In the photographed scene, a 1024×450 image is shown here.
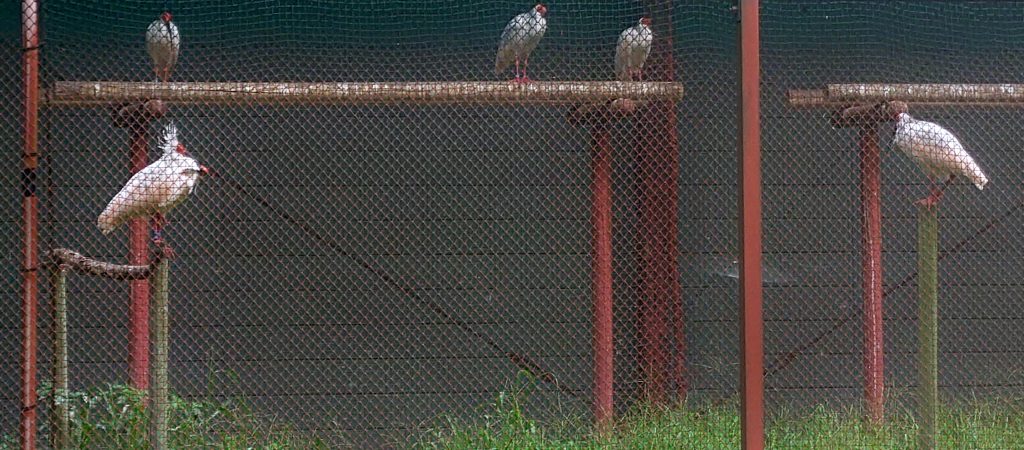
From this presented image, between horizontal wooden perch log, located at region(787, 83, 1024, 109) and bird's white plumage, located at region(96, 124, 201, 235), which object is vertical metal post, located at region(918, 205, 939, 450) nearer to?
horizontal wooden perch log, located at region(787, 83, 1024, 109)

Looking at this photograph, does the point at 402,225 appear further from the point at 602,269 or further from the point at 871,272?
the point at 871,272

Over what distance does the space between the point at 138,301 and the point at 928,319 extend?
3.22m

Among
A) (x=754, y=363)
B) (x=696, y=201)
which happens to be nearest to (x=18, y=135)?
(x=696, y=201)

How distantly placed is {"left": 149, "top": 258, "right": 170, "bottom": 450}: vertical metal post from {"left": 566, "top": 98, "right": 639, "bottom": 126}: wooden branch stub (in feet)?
6.20

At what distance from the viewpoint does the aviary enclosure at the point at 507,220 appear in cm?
542

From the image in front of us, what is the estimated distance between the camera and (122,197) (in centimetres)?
432

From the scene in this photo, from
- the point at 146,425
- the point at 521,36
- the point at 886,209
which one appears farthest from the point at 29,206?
the point at 886,209

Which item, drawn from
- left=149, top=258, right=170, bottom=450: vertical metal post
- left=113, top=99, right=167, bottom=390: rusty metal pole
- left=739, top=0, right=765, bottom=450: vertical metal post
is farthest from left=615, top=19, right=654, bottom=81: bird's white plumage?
left=149, top=258, right=170, bottom=450: vertical metal post

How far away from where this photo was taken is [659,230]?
17.9 feet

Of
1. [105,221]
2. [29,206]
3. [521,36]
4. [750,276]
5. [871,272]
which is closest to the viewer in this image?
[750,276]

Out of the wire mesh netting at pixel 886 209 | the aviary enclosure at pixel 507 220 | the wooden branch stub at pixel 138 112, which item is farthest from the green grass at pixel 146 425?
the wire mesh netting at pixel 886 209

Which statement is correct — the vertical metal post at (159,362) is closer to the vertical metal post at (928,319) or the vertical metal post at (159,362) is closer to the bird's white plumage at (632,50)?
the bird's white plumage at (632,50)

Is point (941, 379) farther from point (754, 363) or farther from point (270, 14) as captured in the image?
point (270, 14)

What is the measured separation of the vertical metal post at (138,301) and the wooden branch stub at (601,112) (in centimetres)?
187
